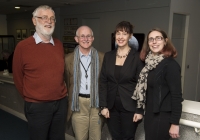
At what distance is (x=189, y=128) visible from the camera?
66.4 inches

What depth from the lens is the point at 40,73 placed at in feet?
5.84

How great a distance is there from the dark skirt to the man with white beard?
86 cm

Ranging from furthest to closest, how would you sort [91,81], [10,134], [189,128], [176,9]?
[176,9]
[10,134]
[91,81]
[189,128]

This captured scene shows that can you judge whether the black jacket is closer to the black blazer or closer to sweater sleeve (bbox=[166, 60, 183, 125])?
sweater sleeve (bbox=[166, 60, 183, 125])

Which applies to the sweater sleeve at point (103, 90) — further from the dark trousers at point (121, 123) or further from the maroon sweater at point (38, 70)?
the maroon sweater at point (38, 70)

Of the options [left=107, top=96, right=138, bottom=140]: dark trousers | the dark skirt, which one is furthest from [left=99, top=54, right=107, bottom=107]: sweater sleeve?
the dark skirt

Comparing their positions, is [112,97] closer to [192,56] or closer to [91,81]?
[91,81]

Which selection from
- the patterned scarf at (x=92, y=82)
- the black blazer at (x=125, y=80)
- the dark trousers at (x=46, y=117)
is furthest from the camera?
the patterned scarf at (x=92, y=82)

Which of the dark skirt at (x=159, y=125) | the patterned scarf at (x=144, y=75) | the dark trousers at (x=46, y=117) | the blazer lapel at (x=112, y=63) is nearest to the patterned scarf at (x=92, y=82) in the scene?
the dark trousers at (x=46, y=117)

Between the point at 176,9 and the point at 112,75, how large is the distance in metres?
3.25

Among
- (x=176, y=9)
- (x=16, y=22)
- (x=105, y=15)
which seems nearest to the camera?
(x=176, y=9)

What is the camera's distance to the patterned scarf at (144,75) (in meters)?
1.47

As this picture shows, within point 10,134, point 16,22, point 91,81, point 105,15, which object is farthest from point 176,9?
point 16,22

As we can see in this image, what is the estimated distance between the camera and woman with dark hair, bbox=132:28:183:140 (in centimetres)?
139
